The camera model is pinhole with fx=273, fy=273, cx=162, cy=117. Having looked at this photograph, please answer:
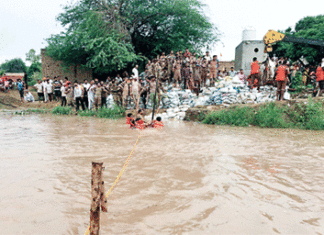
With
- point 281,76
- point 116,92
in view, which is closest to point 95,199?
point 281,76

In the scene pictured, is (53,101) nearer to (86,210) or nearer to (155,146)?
(155,146)

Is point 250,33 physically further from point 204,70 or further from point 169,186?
point 169,186

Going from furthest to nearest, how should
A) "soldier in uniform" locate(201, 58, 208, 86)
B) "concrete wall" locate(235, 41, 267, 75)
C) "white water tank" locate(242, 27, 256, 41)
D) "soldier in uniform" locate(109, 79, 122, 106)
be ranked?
1. "white water tank" locate(242, 27, 256, 41)
2. "concrete wall" locate(235, 41, 267, 75)
3. "soldier in uniform" locate(109, 79, 122, 106)
4. "soldier in uniform" locate(201, 58, 208, 86)

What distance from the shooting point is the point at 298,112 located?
9.20 m

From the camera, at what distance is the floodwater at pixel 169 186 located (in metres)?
2.58

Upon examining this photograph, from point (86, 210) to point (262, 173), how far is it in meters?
2.59

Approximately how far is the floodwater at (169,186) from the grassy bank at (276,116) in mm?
2566

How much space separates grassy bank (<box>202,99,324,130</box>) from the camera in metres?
8.83

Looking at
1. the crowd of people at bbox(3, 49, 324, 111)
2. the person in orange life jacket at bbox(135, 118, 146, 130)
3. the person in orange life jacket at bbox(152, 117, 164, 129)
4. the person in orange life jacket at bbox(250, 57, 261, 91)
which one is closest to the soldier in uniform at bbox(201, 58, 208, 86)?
the crowd of people at bbox(3, 49, 324, 111)

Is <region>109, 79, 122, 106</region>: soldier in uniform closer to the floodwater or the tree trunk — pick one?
the floodwater

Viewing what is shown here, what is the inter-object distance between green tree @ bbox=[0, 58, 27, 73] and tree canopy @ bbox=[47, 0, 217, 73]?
90.1ft

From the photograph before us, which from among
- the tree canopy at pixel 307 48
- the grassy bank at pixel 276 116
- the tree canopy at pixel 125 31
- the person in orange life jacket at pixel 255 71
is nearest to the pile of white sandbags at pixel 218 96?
the person in orange life jacket at pixel 255 71

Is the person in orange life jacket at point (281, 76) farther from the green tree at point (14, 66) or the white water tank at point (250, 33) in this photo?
the green tree at point (14, 66)

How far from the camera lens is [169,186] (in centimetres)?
350
